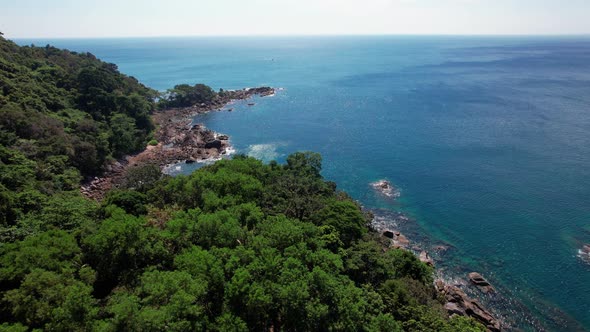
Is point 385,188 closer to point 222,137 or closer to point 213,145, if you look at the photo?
point 213,145

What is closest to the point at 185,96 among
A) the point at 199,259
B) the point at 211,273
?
the point at 199,259

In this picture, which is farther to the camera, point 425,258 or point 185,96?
point 185,96

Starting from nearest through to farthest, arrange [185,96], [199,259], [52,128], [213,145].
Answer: [199,259] → [52,128] → [213,145] → [185,96]

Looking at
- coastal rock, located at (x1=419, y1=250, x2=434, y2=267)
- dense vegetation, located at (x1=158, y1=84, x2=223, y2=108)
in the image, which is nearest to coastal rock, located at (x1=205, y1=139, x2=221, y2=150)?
dense vegetation, located at (x1=158, y1=84, x2=223, y2=108)

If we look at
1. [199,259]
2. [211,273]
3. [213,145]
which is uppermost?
[199,259]

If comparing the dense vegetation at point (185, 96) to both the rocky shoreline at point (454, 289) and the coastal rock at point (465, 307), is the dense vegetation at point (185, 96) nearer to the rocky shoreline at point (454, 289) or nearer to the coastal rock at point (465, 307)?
the rocky shoreline at point (454, 289)

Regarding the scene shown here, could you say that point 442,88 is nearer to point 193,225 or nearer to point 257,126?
point 257,126

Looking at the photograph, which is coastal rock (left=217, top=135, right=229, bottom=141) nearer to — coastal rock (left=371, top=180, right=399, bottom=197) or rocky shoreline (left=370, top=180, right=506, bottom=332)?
coastal rock (left=371, top=180, right=399, bottom=197)
